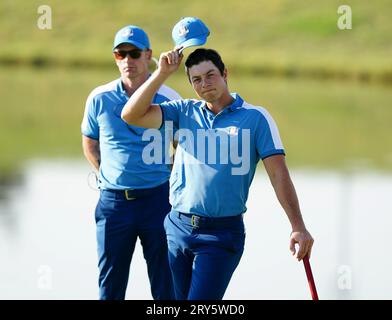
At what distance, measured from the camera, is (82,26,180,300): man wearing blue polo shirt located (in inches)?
326

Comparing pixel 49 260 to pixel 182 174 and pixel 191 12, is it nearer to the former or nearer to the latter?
pixel 182 174

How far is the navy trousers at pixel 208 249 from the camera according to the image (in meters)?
6.85

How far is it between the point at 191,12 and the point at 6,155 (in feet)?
136

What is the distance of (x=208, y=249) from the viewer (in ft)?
22.5

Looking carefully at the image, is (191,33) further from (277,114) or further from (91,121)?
(277,114)

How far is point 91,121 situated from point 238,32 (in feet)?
162

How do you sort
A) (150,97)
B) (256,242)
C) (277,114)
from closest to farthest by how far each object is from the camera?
(150,97) < (256,242) < (277,114)

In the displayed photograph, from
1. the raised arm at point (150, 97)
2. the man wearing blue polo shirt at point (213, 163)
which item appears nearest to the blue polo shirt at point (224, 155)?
the man wearing blue polo shirt at point (213, 163)

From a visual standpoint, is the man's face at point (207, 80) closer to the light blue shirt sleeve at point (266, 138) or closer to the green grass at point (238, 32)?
the light blue shirt sleeve at point (266, 138)

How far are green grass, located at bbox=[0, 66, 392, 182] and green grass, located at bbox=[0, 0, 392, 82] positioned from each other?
9.78 feet

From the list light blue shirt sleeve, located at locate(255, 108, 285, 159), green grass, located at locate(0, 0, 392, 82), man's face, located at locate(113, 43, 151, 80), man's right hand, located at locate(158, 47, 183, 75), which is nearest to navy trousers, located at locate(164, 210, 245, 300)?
light blue shirt sleeve, located at locate(255, 108, 285, 159)

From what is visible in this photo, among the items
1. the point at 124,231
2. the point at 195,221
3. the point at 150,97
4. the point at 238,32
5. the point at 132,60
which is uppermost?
the point at 238,32

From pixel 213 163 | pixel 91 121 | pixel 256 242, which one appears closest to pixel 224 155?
pixel 213 163

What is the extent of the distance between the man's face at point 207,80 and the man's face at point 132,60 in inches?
60.2
